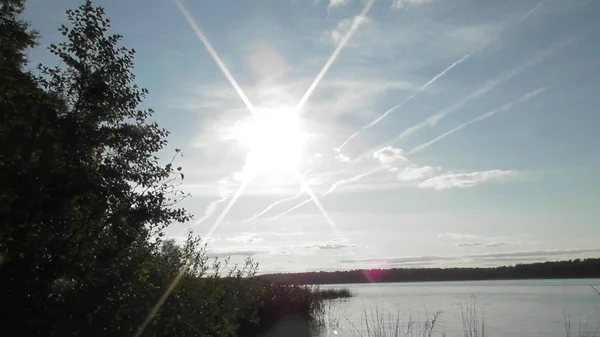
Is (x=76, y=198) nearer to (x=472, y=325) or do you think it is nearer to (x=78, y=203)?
(x=78, y=203)

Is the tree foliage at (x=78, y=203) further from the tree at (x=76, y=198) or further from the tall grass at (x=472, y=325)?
the tall grass at (x=472, y=325)

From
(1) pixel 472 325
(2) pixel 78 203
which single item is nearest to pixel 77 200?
(2) pixel 78 203

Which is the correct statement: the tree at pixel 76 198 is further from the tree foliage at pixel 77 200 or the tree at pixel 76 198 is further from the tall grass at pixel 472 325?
the tall grass at pixel 472 325

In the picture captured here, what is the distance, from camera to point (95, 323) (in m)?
8.80

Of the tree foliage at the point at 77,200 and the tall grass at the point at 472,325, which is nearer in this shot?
the tree foliage at the point at 77,200

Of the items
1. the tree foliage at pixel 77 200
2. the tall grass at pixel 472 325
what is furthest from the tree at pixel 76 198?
the tall grass at pixel 472 325

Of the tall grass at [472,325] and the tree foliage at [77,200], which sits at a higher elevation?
the tree foliage at [77,200]

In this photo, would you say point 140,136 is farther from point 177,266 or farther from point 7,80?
point 177,266

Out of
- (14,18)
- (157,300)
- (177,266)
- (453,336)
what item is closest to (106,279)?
(157,300)

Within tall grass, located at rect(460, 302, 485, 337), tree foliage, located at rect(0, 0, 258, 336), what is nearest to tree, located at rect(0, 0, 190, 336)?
tree foliage, located at rect(0, 0, 258, 336)

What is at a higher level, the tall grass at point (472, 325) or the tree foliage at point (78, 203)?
the tree foliage at point (78, 203)

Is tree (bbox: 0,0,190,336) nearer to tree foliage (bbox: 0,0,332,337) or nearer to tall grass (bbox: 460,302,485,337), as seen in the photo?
tree foliage (bbox: 0,0,332,337)

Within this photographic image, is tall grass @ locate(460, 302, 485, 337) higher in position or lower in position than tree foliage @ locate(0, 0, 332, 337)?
lower

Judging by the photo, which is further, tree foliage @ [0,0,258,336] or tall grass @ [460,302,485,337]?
tall grass @ [460,302,485,337]
